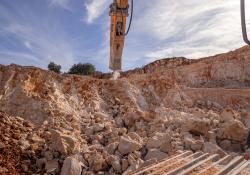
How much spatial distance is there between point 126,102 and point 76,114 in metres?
2.53

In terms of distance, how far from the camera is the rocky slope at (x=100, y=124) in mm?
6070

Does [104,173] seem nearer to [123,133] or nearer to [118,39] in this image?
[123,133]

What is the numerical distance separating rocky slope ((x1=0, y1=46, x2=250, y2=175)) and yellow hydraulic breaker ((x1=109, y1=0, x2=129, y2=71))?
1.86 metres

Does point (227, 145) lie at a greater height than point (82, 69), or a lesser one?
lesser

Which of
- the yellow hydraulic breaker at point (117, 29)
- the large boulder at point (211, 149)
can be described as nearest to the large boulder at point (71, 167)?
the large boulder at point (211, 149)

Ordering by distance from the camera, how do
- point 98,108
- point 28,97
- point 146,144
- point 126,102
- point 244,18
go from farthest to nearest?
point 126,102
point 98,108
point 28,97
point 146,144
point 244,18

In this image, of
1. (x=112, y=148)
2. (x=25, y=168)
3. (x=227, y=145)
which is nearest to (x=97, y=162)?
(x=112, y=148)

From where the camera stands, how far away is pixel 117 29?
738 cm

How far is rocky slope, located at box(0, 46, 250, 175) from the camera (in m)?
6.07

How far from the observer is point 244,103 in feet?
49.5

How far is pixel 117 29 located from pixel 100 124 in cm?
258

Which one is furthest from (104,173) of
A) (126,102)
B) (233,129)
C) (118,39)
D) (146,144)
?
(126,102)

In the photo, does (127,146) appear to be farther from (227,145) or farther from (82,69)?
(82,69)

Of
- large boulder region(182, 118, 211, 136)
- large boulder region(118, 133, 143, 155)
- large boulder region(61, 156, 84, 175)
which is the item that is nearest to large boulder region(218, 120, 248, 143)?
large boulder region(182, 118, 211, 136)
